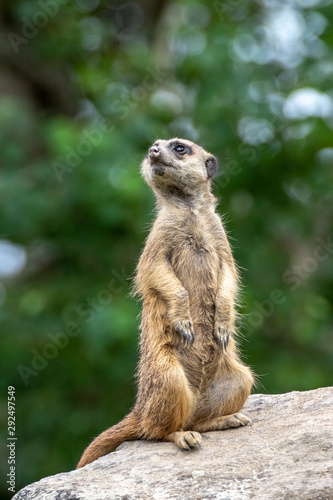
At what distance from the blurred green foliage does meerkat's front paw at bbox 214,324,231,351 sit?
11.7 feet

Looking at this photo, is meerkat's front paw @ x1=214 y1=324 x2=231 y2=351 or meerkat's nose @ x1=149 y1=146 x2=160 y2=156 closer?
meerkat's front paw @ x1=214 y1=324 x2=231 y2=351

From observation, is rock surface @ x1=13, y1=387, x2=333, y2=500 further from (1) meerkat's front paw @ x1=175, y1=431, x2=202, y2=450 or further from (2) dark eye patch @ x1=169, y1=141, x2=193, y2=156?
(2) dark eye patch @ x1=169, y1=141, x2=193, y2=156

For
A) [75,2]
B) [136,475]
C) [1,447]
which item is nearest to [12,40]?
[75,2]

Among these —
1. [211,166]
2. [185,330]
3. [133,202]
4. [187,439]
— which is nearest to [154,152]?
[211,166]

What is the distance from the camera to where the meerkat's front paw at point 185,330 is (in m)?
5.36

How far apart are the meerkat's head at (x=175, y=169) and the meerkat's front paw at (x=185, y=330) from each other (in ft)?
4.12

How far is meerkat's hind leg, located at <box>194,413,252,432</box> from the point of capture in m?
5.31

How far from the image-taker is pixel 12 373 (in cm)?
1085

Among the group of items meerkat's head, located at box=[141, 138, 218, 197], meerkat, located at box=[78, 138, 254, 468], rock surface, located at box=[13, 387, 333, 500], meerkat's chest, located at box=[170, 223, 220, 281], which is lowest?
rock surface, located at box=[13, 387, 333, 500]

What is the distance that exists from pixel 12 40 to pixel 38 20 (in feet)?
4.61

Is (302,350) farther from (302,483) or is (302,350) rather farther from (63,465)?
(302,483)

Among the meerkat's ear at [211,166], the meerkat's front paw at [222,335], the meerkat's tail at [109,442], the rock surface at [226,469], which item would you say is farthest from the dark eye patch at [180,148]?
the rock surface at [226,469]

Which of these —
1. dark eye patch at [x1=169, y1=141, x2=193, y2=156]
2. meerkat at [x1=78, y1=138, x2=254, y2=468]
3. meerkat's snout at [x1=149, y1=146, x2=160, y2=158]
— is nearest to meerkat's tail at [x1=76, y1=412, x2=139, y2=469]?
meerkat at [x1=78, y1=138, x2=254, y2=468]

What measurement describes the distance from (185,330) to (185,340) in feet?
0.25
